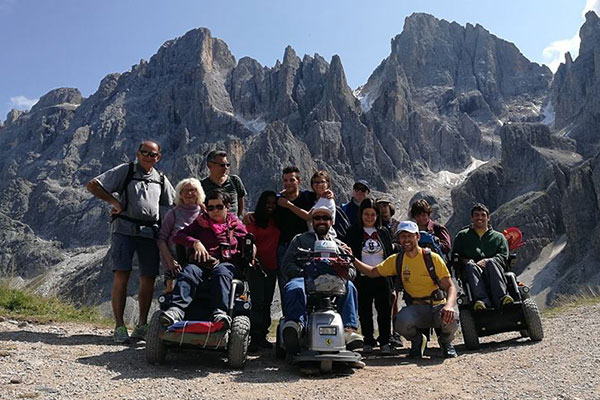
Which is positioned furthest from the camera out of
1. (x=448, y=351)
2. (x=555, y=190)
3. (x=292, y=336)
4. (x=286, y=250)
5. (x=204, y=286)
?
(x=555, y=190)

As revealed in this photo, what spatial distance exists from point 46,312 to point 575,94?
185801mm

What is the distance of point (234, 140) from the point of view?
138 m

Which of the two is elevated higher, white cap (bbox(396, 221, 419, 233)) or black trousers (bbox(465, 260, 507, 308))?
white cap (bbox(396, 221, 419, 233))

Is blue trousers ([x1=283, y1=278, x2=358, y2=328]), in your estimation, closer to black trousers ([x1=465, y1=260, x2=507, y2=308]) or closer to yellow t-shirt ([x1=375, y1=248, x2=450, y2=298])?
yellow t-shirt ([x1=375, y1=248, x2=450, y2=298])

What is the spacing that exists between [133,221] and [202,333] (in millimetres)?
2762

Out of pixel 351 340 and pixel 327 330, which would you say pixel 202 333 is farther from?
pixel 351 340

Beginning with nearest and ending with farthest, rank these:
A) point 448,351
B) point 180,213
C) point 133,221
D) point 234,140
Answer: point 448,351, point 180,213, point 133,221, point 234,140

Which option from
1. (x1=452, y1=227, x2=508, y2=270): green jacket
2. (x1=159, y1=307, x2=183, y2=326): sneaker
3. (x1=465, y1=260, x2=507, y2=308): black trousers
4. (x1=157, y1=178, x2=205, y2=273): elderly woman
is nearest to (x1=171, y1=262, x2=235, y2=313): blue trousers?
(x1=159, y1=307, x2=183, y2=326): sneaker

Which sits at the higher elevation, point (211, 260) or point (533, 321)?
point (211, 260)

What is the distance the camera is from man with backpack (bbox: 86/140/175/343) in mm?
7527

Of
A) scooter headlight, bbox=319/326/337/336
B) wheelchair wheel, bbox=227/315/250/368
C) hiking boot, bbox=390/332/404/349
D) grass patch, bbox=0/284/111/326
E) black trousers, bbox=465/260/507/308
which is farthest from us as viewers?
grass patch, bbox=0/284/111/326

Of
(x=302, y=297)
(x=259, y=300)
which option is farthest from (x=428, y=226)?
(x=302, y=297)

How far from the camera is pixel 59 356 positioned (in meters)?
6.00

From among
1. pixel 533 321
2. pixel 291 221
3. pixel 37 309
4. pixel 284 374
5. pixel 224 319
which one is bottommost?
pixel 284 374
